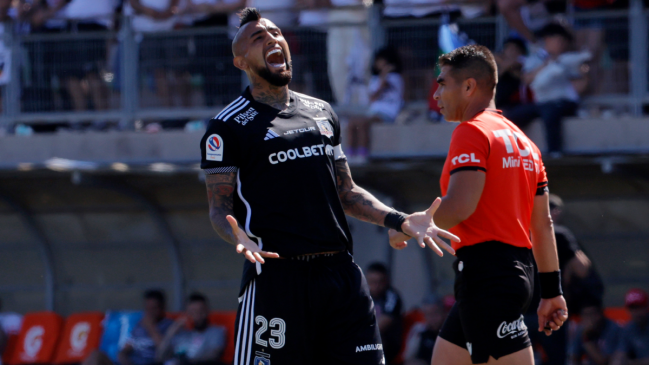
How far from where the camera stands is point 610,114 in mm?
9117

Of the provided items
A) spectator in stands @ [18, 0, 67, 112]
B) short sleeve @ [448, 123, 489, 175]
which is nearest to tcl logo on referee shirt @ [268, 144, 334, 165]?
short sleeve @ [448, 123, 489, 175]

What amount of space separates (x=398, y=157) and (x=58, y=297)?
18.7ft

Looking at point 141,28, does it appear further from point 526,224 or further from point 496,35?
point 526,224

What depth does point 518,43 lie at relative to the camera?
29.5 ft

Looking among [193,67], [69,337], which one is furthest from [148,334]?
[193,67]

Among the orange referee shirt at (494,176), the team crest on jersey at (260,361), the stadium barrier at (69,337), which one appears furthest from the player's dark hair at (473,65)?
the stadium barrier at (69,337)

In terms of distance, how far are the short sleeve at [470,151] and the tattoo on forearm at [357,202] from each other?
1.45ft

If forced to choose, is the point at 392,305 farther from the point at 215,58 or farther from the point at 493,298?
the point at 493,298

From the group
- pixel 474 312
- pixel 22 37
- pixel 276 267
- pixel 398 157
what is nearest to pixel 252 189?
pixel 276 267

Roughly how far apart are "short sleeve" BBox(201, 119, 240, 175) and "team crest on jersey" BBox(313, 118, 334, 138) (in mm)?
421

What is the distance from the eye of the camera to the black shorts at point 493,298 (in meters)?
4.12

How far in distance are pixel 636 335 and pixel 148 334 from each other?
18.8ft

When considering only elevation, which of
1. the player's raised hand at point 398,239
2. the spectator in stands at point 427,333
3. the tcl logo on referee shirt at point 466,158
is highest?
the tcl logo on referee shirt at point 466,158

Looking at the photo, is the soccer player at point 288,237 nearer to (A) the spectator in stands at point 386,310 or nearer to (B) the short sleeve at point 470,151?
(B) the short sleeve at point 470,151
